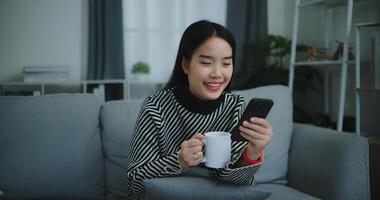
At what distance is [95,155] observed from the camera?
154 cm

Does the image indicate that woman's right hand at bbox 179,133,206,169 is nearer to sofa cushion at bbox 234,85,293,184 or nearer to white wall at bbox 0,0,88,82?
sofa cushion at bbox 234,85,293,184

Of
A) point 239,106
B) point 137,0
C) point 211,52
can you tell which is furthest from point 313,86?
point 211,52

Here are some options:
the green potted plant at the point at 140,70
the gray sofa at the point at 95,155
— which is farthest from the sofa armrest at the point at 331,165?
the green potted plant at the point at 140,70

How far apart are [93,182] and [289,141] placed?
0.88 metres

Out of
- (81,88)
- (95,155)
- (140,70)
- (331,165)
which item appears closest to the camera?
(331,165)

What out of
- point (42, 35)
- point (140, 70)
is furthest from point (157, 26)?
point (42, 35)

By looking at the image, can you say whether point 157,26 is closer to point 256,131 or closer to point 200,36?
point 200,36

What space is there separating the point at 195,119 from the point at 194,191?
341 millimetres

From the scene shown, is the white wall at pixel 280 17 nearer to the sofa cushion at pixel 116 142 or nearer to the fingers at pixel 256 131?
the sofa cushion at pixel 116 142

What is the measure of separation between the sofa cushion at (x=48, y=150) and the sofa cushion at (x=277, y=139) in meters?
0.69

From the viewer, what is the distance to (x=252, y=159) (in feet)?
3.24

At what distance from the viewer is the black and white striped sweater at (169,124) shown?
1.10 m

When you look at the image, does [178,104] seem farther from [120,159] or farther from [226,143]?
[120,159]

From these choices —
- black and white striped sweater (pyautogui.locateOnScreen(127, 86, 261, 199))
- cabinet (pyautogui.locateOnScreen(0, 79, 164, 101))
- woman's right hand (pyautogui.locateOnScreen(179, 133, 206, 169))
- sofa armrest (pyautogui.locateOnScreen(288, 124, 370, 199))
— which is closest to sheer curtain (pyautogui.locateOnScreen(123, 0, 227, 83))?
cabinet (pyautogui.locateOnScreen(0, 79, 164, 101))
